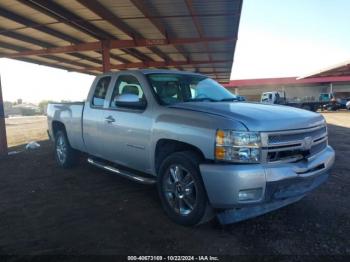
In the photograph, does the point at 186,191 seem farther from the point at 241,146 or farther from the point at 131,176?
the point at 131,176

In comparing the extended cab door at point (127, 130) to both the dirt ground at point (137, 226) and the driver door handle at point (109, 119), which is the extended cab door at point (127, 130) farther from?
the dirt ground at point (137, 226)

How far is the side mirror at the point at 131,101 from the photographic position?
4.31 meters

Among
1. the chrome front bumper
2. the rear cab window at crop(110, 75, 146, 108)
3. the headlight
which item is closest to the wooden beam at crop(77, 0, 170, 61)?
the rear cab window at crop(110, 75, 146, 108)

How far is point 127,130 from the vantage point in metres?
4.66

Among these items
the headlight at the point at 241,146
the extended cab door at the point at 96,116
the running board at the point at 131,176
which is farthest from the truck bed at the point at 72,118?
the headlight at the point at 241,146

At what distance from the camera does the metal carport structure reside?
8.89 metres

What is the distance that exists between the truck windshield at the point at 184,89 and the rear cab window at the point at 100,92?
112cm

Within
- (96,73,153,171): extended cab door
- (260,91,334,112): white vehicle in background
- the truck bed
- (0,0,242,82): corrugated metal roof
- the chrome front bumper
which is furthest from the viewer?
(260,91,334,112): white vehicle in background

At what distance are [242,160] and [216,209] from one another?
29.0 inches

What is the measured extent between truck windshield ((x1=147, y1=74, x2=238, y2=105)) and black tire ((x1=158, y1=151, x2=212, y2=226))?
3.08ft

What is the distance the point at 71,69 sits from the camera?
21031 mm

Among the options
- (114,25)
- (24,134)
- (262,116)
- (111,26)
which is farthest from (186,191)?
(24,134)

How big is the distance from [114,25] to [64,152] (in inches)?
218

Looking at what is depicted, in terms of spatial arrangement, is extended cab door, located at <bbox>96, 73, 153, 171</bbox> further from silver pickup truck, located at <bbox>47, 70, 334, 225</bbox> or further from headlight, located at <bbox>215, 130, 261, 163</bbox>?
headlight, located at <bbox>215, 130, 261, 163</bbox>
